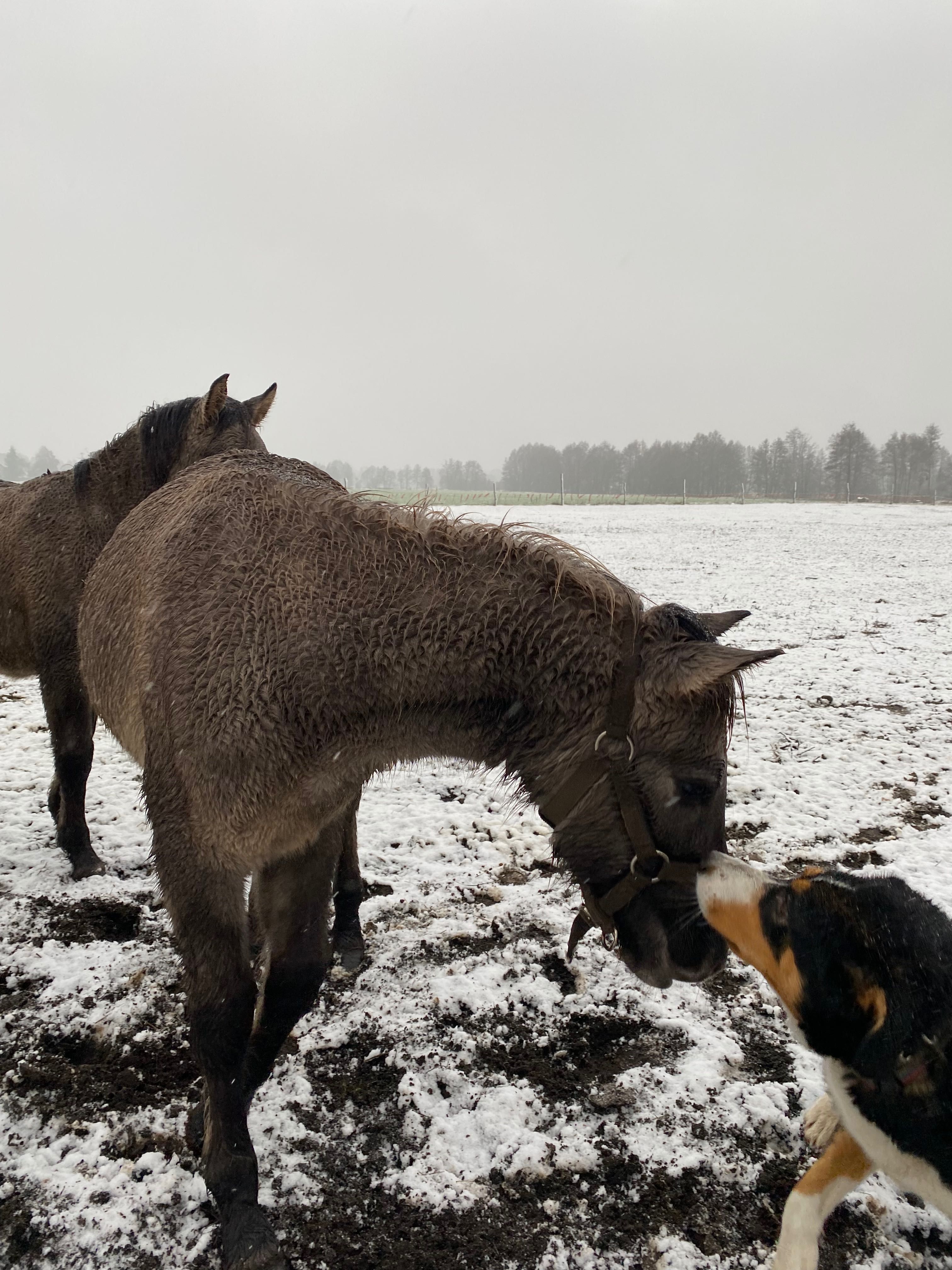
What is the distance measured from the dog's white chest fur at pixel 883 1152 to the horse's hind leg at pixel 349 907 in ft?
7.49

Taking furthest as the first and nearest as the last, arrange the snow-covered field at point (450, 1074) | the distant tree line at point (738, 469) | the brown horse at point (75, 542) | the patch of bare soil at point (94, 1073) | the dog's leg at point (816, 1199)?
the distant tree line at point (738, 469) → the brown horse at point (75, 542) → the patch of bare soil at point (94, 1073) → the snow-covered field at point (450, 1074) → the dog's leg at point (816, 1199)

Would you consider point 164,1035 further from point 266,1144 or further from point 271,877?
point 271,877

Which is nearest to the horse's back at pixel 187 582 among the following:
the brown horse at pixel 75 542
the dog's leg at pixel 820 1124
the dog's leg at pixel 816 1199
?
the brown horse at pixel 75 542

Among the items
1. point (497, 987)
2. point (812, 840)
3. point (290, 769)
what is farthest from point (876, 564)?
point (290, 769)

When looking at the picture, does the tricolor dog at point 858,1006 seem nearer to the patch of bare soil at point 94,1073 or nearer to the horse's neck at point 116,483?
the patch of bare soil at point 94,1073

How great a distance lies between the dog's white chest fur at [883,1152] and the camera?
186 cm

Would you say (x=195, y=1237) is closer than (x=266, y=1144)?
Yes

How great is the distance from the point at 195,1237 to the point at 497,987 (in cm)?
157

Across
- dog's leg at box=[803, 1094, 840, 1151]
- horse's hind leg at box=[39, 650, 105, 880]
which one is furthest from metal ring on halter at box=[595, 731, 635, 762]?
horse's hind leg at box=[39, 650, 105, 880]

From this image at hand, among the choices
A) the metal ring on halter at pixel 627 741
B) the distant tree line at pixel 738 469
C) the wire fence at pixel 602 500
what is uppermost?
the distant tree line at pixel 738 469

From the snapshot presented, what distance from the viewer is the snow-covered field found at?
2.28 meters

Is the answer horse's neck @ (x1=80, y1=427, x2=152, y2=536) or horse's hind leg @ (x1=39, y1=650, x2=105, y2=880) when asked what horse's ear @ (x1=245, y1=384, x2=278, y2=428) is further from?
horse's hind leg @ (x1=39, y1=650, x2=105, y2=880)

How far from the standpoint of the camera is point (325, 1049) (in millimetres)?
3045

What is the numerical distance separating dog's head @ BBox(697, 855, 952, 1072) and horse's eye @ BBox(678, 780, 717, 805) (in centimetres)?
23
